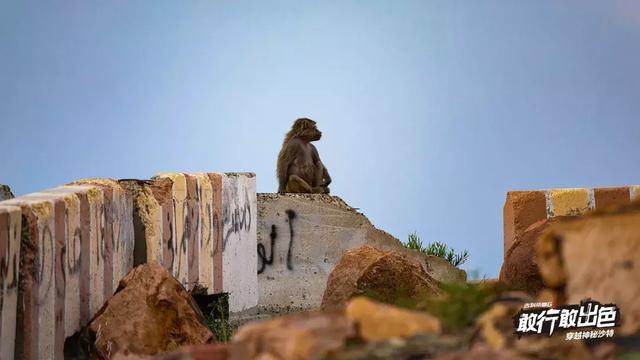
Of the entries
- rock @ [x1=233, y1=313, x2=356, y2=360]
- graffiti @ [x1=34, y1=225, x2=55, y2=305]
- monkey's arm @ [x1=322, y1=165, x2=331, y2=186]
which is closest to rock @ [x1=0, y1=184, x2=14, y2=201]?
graffiti @ [x1=34, y1=225, x2=55, y2=305]

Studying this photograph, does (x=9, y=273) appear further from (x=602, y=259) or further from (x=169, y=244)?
(x=602, y=259)

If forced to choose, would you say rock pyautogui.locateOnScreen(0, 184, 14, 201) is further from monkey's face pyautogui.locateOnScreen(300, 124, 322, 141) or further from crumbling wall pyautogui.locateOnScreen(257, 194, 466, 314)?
Answer: monkey's face pyautogui.locateOnScreen(300, 124, 322, 141)

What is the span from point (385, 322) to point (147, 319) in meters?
5.89

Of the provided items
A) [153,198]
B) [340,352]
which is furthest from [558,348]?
[153,198]

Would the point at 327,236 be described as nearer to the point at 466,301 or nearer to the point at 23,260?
the point at 23,260

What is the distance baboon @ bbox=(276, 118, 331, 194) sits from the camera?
1939cm

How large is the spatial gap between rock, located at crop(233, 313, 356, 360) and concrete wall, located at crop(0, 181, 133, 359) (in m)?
4.19

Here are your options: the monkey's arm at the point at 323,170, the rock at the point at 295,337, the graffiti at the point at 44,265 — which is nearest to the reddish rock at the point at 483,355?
the rock at the point at 295,337

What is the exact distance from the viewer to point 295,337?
4.08m

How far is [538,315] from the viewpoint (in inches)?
189

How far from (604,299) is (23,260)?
16.9 ft

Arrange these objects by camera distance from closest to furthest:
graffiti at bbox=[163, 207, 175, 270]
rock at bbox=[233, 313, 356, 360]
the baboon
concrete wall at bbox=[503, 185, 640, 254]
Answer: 1. rock at bbox=[233, 313, 356, 360]
2. graffiti at bbox=[163, 207, 175, 270]
3. concrete wall at bbox=[503, 185, 640, 254]
4. the baboon

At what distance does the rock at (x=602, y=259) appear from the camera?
4805 millimetres

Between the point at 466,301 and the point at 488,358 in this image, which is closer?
the point at 488,358
